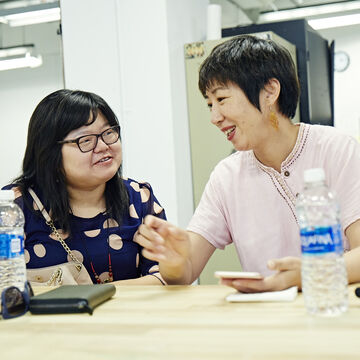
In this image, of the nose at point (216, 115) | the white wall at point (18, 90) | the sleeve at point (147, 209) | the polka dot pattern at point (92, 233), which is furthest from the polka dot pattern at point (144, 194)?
the white wall at point (18, 90)

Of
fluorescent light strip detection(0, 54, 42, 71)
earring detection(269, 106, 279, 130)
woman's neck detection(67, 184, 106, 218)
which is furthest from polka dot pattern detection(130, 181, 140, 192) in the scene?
fluorescent light strip detection(0, 54, 42, 71)

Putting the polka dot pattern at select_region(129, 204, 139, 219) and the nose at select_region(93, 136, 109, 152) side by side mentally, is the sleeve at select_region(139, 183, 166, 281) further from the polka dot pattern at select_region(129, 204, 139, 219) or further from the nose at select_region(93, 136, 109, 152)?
the nose at select_region(93, 136, 109, 152)

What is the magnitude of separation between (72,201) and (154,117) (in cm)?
191

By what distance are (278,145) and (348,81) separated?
8.16 meters

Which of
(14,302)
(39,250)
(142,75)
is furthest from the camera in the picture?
(142,75)

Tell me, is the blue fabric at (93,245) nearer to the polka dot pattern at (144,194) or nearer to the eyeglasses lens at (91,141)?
the polka dot pattern at (144,194)

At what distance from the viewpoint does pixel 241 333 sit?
36.9 inches

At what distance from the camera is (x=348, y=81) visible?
9.28 meters

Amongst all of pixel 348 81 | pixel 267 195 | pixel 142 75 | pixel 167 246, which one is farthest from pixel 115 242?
pixel 348 81

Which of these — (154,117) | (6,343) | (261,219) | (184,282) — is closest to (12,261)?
(6,343)

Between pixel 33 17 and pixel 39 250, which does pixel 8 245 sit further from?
pixel 33 17

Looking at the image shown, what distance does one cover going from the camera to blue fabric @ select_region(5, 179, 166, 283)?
5.97ft

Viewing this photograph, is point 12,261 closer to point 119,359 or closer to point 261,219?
point 119,359

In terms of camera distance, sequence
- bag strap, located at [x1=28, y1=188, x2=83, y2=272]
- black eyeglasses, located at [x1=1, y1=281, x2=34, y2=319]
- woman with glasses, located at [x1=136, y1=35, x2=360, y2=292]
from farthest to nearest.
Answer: bag strap, located at [x1=28, y1=188, x2=83, y2=272] → woman with glasses, located at [x1=136, y1=35, x2=360, y2=292] → black eyeglasses, located at [x1=1, y1=281, x2=34, y2=319]
